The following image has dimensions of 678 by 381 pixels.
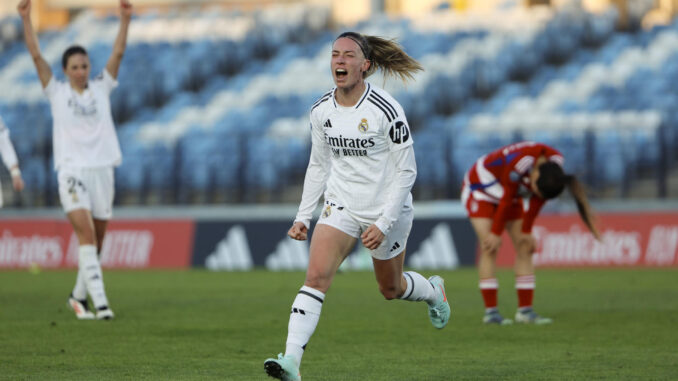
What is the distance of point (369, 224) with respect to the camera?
7.15 metres

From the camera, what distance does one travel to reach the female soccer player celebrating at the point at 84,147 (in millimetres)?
11027

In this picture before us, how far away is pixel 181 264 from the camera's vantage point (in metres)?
21.0

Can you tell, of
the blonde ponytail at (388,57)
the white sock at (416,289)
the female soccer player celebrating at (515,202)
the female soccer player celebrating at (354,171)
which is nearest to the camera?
the female soccer player celebrating at (354,171)

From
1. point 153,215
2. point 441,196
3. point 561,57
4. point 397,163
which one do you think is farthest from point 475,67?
point 397,163

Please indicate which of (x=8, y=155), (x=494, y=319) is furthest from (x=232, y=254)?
(x=494, y=319)

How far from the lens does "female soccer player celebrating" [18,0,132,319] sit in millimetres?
11027

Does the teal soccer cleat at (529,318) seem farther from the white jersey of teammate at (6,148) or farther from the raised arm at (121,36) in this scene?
the white jersey of teammate at (6,148)

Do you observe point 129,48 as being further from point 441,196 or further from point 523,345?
point 523,345

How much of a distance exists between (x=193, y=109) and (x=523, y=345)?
68.9 feet

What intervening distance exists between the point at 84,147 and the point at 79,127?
0.65 feet

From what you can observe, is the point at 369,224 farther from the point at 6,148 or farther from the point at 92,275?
the point at 6,148

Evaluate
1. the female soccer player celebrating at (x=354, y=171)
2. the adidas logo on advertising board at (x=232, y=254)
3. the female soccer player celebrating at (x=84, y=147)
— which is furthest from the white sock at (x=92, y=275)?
the adidas logo on advertising board at (x=232, y=254)

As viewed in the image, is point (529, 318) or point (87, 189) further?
point (87, 189)

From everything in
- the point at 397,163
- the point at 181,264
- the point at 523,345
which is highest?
the point at 397,163
